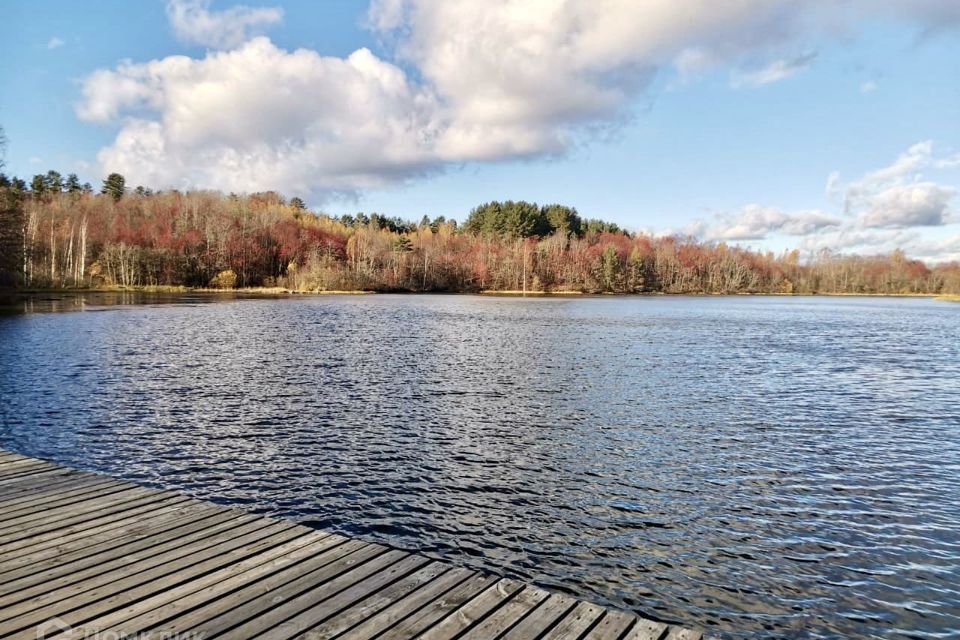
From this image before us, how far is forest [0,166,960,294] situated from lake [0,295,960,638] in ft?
303

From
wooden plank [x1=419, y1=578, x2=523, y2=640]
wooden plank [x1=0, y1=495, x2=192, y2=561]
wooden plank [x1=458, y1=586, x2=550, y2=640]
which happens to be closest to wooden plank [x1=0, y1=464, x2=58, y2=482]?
wooden plank [x1=0, y1=495, x2=192, y2=561]

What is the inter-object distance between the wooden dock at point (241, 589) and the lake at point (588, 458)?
2.88 metres

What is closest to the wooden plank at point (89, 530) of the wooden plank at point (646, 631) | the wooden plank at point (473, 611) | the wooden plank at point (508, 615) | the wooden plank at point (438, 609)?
the wooden plank at point (438, 609)

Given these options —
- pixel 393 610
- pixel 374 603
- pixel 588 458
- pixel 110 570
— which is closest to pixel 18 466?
pixel 110 570

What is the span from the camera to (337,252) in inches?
5925

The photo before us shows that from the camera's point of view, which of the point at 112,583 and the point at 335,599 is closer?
the point at 335,599

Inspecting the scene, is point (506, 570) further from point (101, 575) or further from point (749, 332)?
point (749, 332)

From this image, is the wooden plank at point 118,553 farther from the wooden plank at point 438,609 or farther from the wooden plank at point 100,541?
the wooden plank at point 438,609

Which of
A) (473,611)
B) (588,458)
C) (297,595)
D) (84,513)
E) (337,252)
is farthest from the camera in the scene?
(337,252)

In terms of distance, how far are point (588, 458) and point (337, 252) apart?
14396cm

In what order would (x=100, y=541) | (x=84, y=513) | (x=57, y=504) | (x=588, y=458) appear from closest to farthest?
(x=100, y=541) → (x=84, y=513) → (x=57, y=504) → (x=588, y=458)

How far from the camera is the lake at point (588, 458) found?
345 inches

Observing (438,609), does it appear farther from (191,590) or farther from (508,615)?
(191,590)

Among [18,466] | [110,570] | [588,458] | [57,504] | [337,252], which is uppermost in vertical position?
[337,252]
